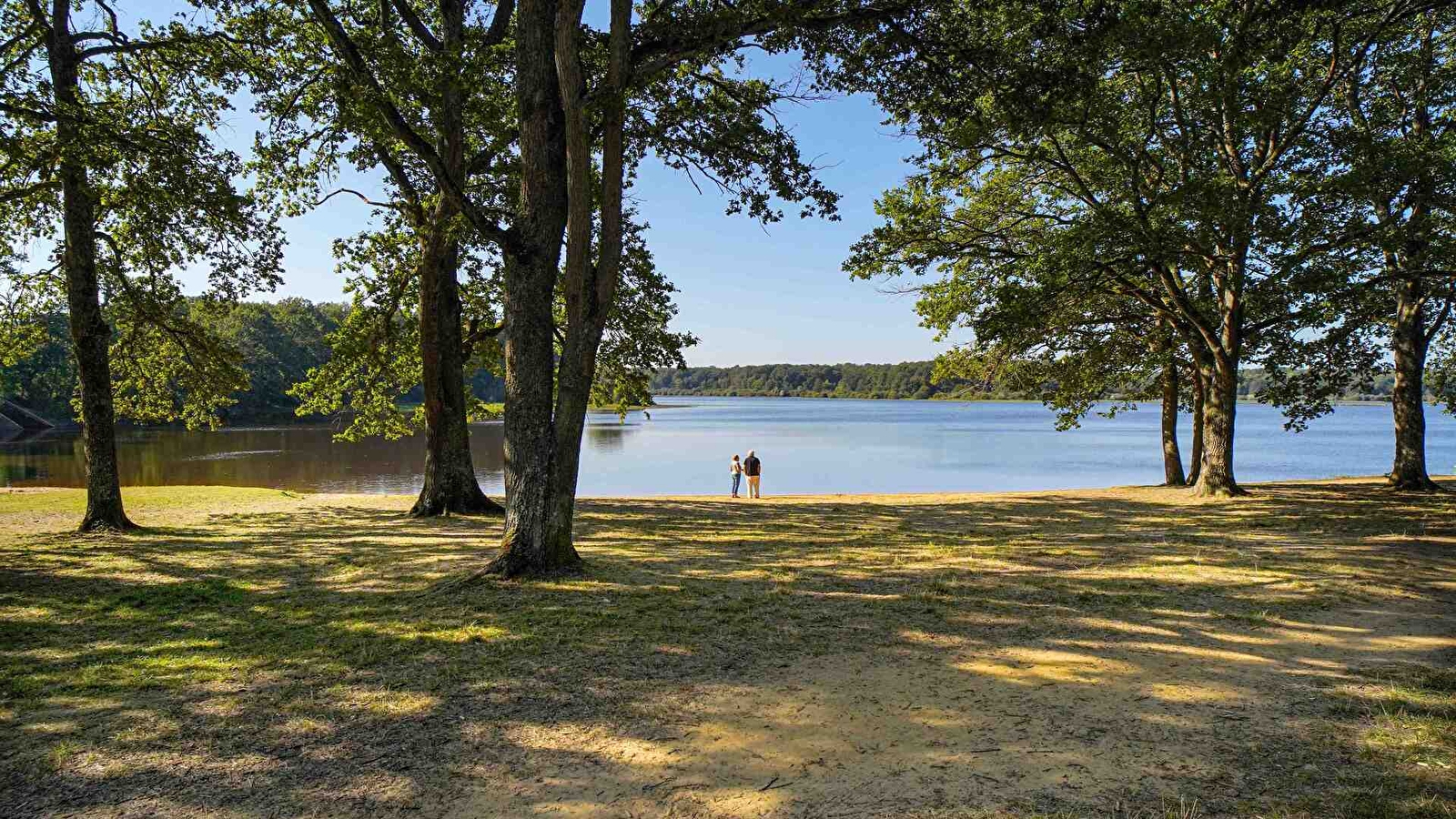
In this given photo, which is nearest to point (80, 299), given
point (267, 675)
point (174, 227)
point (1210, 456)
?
Answer: point (174, 227)

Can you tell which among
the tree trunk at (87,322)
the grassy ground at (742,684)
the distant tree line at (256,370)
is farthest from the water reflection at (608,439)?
the grassy ground at (742,684)

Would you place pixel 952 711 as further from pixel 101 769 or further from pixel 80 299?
pixel 80 299

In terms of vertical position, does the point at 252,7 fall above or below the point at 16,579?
above

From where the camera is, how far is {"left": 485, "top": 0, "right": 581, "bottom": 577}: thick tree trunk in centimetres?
718

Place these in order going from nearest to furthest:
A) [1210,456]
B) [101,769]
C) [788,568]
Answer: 1. [101,769]
2. [788,568]
3. [1210,456]

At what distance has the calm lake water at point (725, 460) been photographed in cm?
2880

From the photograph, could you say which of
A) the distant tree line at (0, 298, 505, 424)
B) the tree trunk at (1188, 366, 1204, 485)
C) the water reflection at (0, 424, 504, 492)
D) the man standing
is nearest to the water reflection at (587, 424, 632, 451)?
the water reflection at (0, 424, 504, 492)

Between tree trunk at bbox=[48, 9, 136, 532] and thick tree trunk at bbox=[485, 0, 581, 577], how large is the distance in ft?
23.1

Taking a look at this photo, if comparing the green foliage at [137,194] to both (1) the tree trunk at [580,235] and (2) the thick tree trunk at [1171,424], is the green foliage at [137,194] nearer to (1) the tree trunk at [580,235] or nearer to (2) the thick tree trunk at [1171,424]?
(1) the tree trunk at [580,235]

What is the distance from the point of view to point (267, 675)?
470 centimetres

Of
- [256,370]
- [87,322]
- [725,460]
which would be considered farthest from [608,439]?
[87,322]

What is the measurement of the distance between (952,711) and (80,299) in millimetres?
12542

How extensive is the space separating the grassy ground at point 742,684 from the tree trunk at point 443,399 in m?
3.93

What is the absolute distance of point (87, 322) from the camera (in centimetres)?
1062
